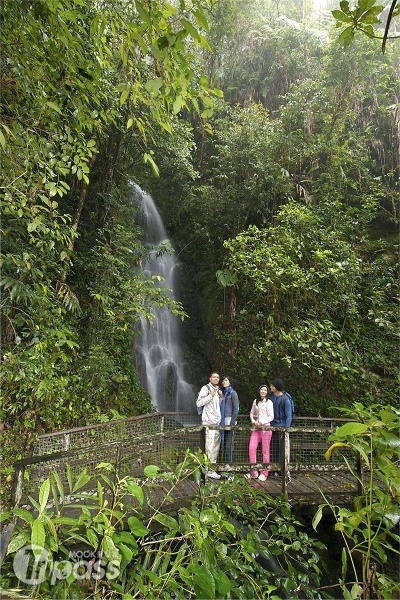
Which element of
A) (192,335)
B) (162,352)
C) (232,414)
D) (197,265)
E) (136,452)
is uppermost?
(197,265)

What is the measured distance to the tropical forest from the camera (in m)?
1.94

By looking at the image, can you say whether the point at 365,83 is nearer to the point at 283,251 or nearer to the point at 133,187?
the point at 283,251

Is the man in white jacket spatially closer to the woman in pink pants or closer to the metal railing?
the metal railing

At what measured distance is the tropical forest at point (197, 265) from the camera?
1940mm

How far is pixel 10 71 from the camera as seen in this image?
2928mm

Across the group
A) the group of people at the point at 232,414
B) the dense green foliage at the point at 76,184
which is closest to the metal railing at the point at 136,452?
the group of people at the point at 232,414

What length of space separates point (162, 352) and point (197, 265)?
3256mm

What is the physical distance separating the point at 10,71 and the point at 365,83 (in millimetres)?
10596

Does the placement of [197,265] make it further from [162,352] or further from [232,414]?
[232,414]

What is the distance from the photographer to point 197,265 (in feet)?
39.4

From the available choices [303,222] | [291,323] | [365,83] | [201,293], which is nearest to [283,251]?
[303,222]

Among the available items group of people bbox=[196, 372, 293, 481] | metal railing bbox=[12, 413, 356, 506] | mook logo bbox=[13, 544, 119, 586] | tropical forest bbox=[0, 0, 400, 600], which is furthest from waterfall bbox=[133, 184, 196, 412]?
mook logo bbox=[13, 544, 119, 586]

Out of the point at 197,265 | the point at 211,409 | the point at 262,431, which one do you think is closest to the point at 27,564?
the point at 211,409

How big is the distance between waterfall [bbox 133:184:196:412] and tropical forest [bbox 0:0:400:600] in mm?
68
